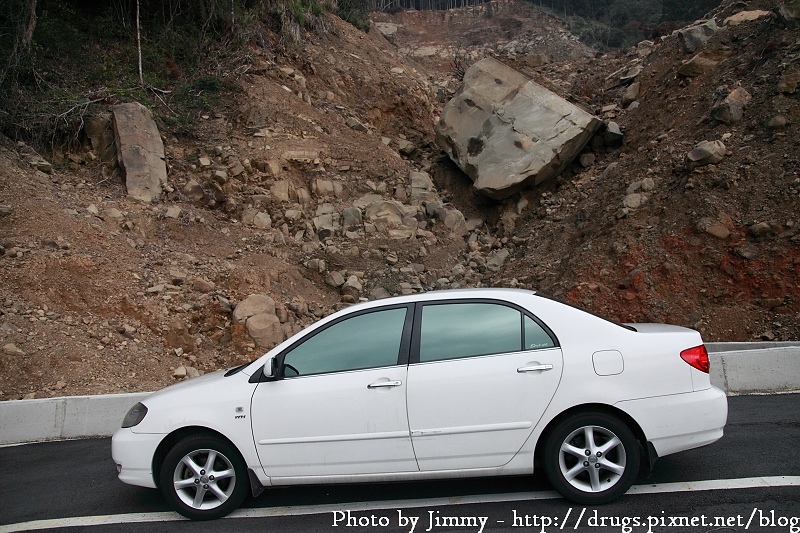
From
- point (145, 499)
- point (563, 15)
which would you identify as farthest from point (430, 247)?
point (563, 15)

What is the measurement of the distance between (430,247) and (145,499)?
1032 centimetres

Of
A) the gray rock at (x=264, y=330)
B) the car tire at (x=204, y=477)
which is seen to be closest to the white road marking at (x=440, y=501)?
the car tire at (x=204, y=477)

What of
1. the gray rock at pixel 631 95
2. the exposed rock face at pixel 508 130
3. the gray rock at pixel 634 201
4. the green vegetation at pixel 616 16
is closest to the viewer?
the gray rock at pixel 634 201

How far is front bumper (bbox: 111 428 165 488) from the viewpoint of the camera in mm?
4496

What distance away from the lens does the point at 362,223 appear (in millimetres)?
14969

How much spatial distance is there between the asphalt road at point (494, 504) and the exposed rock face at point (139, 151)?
9.39 metres

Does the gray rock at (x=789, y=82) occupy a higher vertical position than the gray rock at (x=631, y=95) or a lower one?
lower

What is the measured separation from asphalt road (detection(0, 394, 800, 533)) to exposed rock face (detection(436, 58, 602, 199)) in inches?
420

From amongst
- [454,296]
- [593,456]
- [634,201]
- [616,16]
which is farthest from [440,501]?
[616,16]

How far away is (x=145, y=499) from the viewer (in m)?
5.01

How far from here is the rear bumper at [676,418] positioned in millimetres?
4125

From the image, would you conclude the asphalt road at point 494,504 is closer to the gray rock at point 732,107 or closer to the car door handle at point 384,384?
the car door handle at point 384,384

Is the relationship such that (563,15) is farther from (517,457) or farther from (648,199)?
(517,457)

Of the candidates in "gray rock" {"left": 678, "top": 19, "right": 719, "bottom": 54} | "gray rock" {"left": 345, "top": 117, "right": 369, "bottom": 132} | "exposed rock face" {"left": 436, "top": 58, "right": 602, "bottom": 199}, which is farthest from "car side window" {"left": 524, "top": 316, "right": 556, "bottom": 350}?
"gray rock" {"left": 678, "top": 19, "right": 719, "bottom": 54}
